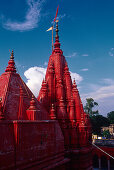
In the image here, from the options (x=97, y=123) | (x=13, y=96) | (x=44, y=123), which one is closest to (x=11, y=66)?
(x=13, y=96)

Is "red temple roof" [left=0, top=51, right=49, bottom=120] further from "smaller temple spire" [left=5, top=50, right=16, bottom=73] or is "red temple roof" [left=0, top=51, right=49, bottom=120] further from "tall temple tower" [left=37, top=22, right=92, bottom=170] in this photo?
"tall temple tower" [left=37, top=22, right=92, bottom=170]

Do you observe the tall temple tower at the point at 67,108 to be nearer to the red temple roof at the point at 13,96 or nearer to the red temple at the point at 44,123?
the red temple at the point at 44,123

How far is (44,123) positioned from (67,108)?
221 inches

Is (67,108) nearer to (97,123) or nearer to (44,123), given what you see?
(44,123)

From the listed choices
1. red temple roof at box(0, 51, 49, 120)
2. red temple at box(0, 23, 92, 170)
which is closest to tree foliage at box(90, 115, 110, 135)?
red temple at box(0, 23, 92, 170)

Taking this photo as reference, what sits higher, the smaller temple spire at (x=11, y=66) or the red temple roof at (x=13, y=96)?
the smaller temple spire at (x=11, y=66)

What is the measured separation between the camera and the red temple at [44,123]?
795 cm

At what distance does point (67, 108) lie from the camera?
1545 centimetres

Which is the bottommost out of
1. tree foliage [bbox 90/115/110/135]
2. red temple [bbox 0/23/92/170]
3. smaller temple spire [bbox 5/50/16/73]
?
tree foliage [bbox 90/115/110/135]

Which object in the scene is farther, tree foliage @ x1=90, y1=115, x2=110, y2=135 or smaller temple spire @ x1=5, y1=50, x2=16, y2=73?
tree foliage @ x1=90, y1=115, x2=110, y2=135

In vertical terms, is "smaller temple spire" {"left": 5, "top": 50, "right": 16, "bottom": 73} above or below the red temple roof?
above

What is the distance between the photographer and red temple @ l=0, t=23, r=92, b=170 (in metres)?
7.95

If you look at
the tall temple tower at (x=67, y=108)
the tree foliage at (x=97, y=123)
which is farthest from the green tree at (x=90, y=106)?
the tall temple tower at (x=67, y=108)

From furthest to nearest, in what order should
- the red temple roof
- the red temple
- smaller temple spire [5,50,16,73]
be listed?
1. smaller temple spire [5,50,16,73]
2. the red temple roof
3. the red temple
